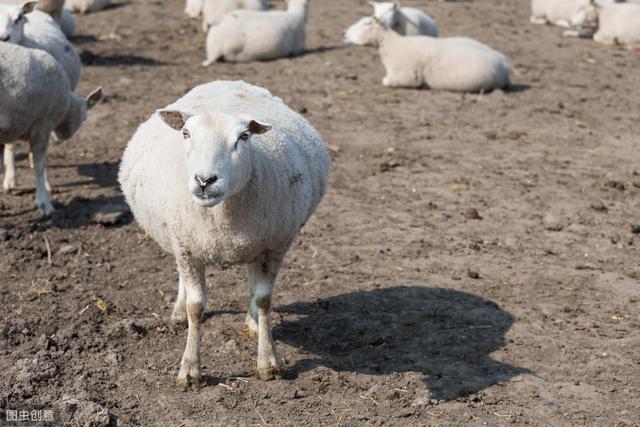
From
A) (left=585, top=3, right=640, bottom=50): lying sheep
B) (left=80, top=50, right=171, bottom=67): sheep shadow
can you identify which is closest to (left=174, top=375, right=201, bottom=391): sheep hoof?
(left=80, top=50, right=171, bottom=67): sheep shadow

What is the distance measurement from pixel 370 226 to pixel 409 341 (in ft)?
6.96

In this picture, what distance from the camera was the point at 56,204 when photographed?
840 centimetres

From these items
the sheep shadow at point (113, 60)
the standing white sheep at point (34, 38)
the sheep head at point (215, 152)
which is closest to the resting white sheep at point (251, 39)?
the sheep shadow at point (113, 60)

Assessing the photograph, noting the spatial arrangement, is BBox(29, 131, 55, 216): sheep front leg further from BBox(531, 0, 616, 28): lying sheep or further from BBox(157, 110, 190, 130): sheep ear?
BBox(531, 0, 616, 28): lying sheep

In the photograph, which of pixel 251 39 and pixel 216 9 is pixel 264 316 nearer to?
pixel 251 39

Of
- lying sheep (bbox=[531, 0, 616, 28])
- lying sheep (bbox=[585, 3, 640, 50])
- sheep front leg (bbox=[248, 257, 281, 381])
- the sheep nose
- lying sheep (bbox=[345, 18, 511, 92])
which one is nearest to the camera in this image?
the sheep nose

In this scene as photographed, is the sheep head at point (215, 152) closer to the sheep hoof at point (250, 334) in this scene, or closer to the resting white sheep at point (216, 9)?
the sheep hoof at point (250, 334)

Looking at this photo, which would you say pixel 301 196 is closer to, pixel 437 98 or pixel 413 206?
pixel 413 206

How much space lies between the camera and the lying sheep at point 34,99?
7590 mm

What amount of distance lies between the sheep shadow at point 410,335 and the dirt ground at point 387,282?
0.02 metres

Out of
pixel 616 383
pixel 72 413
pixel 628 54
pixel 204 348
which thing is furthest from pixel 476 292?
pixel 628 54

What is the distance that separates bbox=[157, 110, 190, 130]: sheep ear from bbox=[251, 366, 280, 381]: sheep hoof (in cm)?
149

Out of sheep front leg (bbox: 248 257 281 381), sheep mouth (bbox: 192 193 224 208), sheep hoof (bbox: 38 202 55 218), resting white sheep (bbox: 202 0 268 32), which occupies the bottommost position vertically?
resting white sheep (bbox: 202 0 268 32)

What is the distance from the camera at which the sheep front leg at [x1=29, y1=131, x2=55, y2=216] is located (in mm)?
8047
